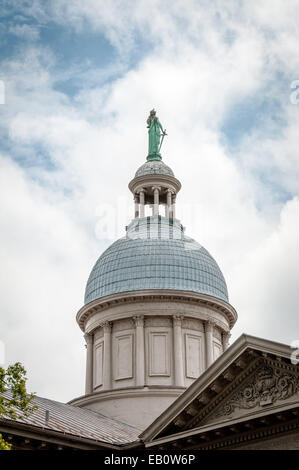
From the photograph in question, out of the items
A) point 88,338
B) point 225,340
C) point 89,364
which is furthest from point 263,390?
point 88,338

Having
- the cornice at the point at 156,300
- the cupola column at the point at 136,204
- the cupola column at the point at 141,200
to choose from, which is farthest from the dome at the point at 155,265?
the cupola column at the point at 136,204

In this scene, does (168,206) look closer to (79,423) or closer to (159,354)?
(159,354)

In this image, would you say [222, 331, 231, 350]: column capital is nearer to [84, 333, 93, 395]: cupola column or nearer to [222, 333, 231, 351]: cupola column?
[222, 333, 231, 351]: cupola column

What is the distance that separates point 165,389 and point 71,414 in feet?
23.1

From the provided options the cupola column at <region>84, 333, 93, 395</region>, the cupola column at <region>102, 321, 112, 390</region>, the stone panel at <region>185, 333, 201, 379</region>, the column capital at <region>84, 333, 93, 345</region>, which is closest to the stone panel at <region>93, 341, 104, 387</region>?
the cupola column at <region>84, 333, 93, 395</region>

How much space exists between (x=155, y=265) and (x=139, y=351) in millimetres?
4936

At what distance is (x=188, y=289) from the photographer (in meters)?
38.3

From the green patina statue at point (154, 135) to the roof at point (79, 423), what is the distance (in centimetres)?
1915

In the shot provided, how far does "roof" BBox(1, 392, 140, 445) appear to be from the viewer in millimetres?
24062

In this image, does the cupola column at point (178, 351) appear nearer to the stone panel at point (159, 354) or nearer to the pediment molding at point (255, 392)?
the stone panel at point (159, 354)

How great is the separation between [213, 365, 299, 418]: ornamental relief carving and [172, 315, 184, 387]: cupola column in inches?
483

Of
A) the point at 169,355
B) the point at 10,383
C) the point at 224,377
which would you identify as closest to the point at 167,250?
the point at 169,355

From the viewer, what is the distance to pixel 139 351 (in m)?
36.9

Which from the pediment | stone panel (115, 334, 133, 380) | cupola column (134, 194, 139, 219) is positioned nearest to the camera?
the pediment
